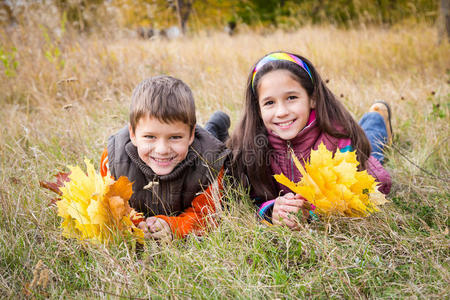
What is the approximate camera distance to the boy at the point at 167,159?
2131 millimetres

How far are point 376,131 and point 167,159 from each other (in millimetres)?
2195

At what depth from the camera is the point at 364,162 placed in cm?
251

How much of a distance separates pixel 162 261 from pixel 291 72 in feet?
4.78

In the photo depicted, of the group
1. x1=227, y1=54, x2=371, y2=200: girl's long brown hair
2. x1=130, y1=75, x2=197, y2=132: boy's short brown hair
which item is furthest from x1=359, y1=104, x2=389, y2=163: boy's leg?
x1=130, y1=75, x2=197, y2=132: boy's short brown hair

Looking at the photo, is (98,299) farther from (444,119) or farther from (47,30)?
(47,30)

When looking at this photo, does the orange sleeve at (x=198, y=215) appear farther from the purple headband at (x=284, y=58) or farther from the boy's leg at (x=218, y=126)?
the boy's leg at (x=218, y=126)

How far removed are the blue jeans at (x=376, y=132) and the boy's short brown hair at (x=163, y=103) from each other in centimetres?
195

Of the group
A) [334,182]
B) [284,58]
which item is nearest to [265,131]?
[284,58]

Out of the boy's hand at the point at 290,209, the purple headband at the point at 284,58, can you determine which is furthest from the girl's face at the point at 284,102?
the boy's hand at the point at 290,209

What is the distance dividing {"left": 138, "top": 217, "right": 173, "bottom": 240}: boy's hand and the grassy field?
0.07 metres

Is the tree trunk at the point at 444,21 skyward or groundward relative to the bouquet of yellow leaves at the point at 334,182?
skyward

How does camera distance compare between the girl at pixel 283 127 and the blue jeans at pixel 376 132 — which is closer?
the girl at pixel 283 127

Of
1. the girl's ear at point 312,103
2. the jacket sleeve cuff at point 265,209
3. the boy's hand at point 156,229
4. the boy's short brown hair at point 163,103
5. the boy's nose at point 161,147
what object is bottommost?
the jacket sleeve cuff at point 265,209

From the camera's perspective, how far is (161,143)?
7.04ft
